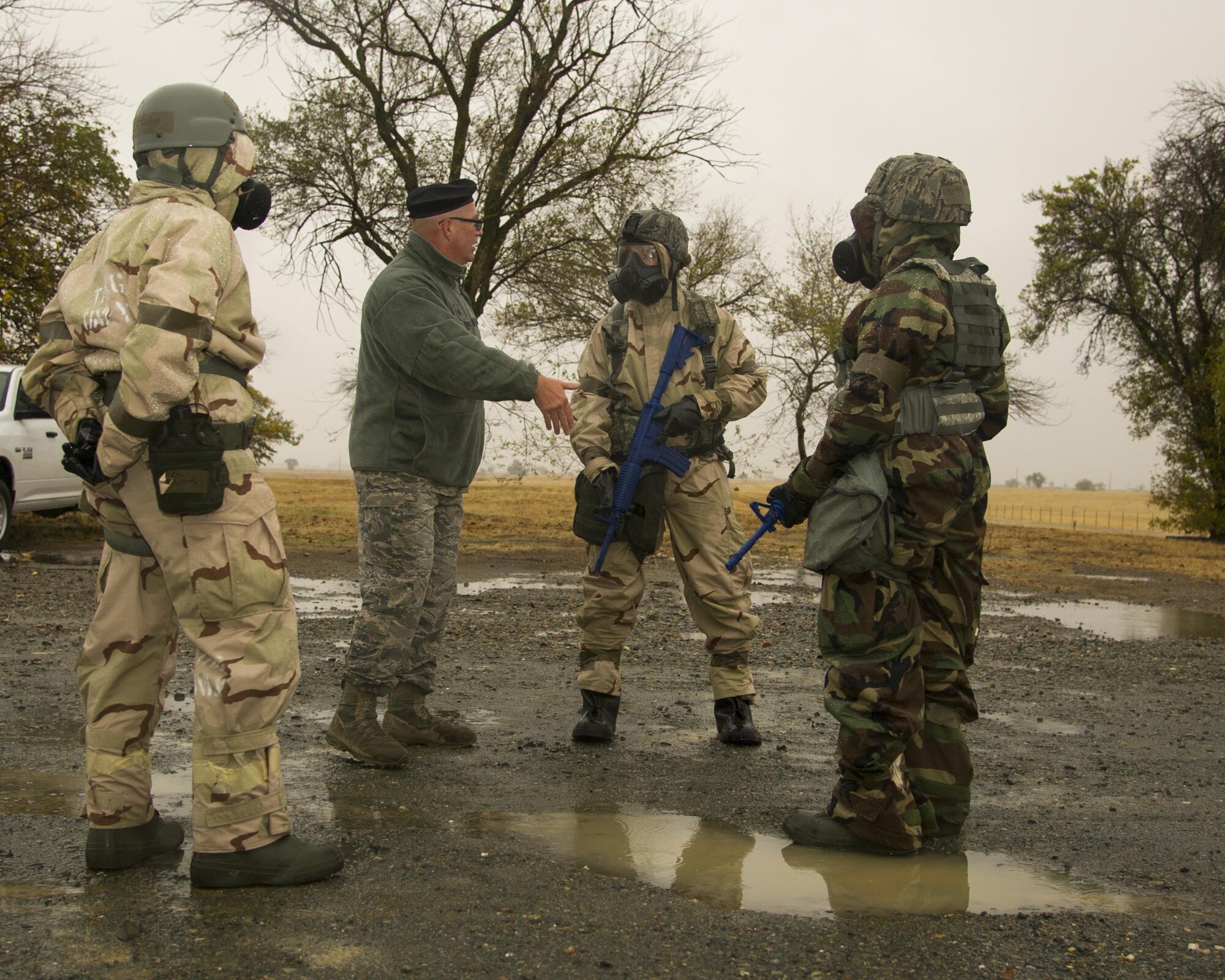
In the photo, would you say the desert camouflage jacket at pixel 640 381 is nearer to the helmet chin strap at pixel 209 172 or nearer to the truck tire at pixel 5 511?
the helmet chin strap at pixel 209 172

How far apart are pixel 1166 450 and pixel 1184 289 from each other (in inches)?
151

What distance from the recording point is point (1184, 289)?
87.3ft

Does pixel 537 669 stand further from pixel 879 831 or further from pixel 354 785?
pixel 879 831

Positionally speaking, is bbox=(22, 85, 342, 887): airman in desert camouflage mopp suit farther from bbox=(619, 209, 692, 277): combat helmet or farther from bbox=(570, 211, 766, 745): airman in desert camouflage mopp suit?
bbox=(619, 209, 692, 277): combat helmet

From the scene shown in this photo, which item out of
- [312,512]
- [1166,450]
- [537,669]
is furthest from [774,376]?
[537,669]

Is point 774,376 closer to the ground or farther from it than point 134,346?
farther from it

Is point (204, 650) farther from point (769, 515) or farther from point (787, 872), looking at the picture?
point (769, 515)

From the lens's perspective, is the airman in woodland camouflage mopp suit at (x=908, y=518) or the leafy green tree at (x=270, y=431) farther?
the leafy green tree at (x=270, y=431)

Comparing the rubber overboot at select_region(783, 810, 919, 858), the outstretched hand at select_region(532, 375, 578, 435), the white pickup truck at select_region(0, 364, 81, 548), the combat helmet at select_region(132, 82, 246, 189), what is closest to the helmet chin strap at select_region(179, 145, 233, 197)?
the combat helmet at select_region(132, 82, 246, 189)

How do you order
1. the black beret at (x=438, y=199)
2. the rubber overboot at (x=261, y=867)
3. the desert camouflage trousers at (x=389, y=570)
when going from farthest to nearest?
1. the black beret at (x=438, y=199)
2. the desert camouflage trousers at (x=389, y=570)
3. the rubber overboot at (x=261, y=867)

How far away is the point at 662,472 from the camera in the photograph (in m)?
5.02

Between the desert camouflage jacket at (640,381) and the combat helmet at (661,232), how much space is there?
200 millimetres

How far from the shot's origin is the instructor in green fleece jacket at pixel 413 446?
4309 mm

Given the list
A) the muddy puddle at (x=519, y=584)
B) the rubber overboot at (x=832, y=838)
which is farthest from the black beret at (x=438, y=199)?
the muddy puddle at (x=519, y=584)
